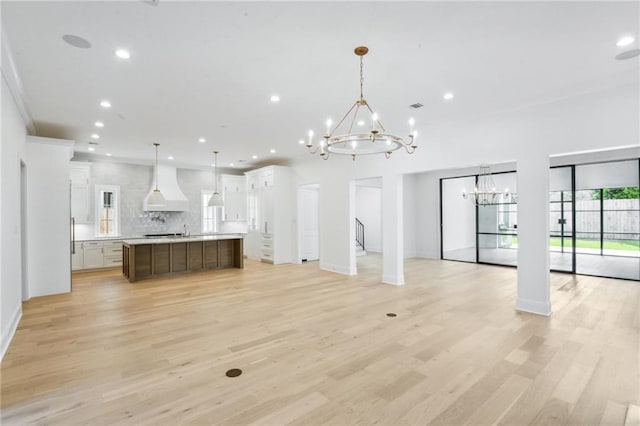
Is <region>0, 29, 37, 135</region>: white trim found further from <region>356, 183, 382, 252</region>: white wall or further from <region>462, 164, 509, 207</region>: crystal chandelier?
<region>462, 164, 509, 207</region>: crystal chandelier

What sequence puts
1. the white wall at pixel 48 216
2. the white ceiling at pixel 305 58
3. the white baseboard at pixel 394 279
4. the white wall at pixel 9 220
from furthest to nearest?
the white baseboard at pixel 394 279
the white wall at pixel 48 216
the white wall at pixel 9 220
the white ceiling at pixel 305 58

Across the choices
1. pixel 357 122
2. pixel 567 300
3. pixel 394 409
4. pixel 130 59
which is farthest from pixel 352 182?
pixel 394 409

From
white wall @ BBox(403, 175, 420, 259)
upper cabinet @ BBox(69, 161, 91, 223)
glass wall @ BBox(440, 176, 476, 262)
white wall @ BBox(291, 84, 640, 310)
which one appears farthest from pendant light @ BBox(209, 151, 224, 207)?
glass wall @ BBox(440, 176, 476, 262)

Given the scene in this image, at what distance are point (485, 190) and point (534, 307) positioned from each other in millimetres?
5705

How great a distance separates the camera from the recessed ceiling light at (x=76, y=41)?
292cm

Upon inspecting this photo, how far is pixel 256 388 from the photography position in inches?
103

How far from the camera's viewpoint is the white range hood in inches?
371

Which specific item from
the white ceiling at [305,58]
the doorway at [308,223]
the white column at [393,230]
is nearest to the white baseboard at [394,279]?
the white column at [393,230]

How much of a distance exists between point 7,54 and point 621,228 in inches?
476

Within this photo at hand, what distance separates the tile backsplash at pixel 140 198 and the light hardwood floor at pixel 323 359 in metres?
3.90

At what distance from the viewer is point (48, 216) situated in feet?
19.0

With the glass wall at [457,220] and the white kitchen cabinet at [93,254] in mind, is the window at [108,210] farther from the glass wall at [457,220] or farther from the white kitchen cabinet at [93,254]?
the glass wall at [457,220]

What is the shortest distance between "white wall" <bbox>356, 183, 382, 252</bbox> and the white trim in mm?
9552

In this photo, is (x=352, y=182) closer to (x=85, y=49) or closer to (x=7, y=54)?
(x=85, y=49)
